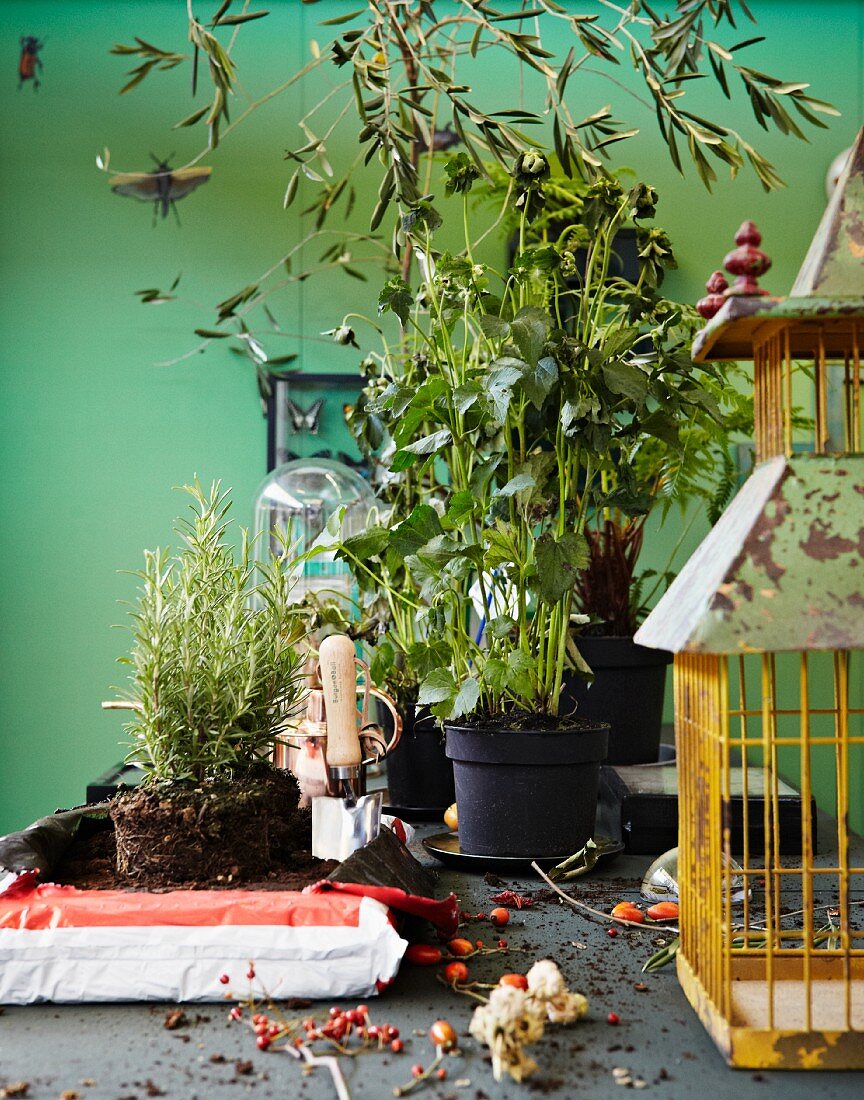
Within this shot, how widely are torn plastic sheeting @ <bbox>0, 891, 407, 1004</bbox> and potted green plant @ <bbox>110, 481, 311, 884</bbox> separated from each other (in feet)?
0.36

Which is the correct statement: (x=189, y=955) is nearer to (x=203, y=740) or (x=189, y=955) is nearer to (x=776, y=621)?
(x=203, y=740)

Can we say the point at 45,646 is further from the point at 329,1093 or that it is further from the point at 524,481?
the point at 329,1093

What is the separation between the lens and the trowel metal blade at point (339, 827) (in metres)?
1.08

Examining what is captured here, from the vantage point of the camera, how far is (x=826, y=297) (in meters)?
0.73

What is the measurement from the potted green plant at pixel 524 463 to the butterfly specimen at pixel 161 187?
5.17ft

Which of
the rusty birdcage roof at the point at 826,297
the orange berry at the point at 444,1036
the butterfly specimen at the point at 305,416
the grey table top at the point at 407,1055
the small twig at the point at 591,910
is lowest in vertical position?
the small twig at the point at 591,910

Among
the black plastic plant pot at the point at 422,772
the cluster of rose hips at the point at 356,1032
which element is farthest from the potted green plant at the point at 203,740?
the black plastic plant pot at the point at 422,772

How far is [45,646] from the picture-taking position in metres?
2.69

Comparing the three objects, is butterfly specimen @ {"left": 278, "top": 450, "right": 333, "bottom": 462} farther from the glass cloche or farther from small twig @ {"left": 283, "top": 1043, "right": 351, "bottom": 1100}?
small twig @ {"left": 283, "top": 1043, "right": 351, "bottom": 1100}

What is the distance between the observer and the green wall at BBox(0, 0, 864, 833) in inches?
106

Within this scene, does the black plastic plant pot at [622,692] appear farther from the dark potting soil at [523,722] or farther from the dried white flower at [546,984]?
the dried white flower at [546,984]

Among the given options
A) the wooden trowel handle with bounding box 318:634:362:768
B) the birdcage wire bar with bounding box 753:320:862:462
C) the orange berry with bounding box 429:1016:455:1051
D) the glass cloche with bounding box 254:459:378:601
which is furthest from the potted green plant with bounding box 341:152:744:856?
the glass cloche with bounding box 254:459:378:601

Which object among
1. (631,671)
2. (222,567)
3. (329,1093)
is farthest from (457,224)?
(329,1093)

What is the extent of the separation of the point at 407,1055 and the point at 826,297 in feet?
1.99
